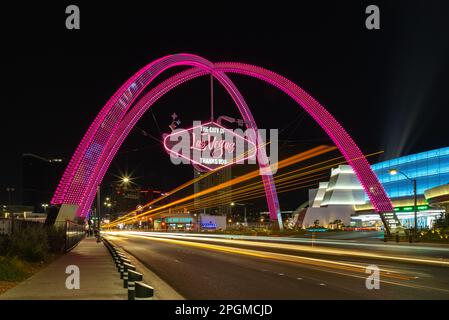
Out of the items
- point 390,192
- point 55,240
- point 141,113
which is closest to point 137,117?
point 141,113

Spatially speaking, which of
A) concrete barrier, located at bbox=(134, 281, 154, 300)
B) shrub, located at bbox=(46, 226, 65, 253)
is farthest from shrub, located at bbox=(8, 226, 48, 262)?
concrete barrier, located at bbox=(134, 281, 154, 300)

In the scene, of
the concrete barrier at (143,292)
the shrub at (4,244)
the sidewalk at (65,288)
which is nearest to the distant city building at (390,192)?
the shrub at (4,244)

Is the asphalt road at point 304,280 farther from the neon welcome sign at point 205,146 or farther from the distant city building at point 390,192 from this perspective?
the neon welcome sign at point 205,146

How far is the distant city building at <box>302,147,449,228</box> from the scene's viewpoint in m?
88.9

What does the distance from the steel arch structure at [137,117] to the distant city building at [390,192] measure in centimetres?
2082

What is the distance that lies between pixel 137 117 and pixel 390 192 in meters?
53.2

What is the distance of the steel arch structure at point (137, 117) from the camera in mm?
59331

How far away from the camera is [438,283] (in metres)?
16.9

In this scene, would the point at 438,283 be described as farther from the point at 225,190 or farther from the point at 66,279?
the point at 225,190

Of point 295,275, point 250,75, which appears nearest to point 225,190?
point 250,75

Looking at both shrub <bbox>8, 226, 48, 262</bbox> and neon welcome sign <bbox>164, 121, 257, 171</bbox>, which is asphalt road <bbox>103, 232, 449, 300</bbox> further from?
neon welcome sign <bbox>164, 121, 257, 171</bbox>

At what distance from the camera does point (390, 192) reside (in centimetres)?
10156

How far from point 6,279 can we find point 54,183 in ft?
431

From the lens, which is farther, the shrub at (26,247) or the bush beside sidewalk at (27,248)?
the shrub at (26,247)
